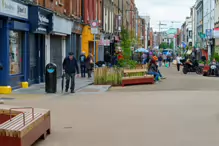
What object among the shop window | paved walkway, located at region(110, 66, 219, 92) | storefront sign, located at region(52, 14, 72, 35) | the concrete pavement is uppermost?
storefront sign, located at region(52, 14, 72, 35)

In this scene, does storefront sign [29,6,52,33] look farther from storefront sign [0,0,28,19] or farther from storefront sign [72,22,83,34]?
storefront sign [72,22,83,34]

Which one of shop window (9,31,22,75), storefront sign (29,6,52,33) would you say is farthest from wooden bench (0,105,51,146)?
storefront sign (29,6,52,33)

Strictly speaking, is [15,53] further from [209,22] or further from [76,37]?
[209,22]

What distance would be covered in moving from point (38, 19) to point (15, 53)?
6.80ft

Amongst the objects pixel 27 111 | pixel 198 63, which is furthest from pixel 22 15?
pixel 198 63

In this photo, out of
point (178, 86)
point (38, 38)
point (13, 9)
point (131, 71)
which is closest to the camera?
point (13, 9)

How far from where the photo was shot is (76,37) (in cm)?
3170

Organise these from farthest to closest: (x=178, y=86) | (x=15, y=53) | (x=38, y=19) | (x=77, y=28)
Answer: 1. (x=77, y=28)
2. (x=178, y=86)
3. (x=38, y=19)
4. (x=15, y=53)

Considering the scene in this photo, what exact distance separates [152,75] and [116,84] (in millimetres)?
2414

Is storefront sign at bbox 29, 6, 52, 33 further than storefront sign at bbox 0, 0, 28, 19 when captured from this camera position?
Yes

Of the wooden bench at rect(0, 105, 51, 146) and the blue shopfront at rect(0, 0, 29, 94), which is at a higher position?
the blue shopfront at rect(0, 0, 29, 94)

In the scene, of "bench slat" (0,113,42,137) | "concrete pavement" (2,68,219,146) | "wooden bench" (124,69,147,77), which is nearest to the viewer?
"bench slat" (0,113,42,137)

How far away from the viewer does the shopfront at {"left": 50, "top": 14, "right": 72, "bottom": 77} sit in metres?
24.2

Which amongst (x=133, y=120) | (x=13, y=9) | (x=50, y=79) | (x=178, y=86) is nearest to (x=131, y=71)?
(x=178, y=86)
